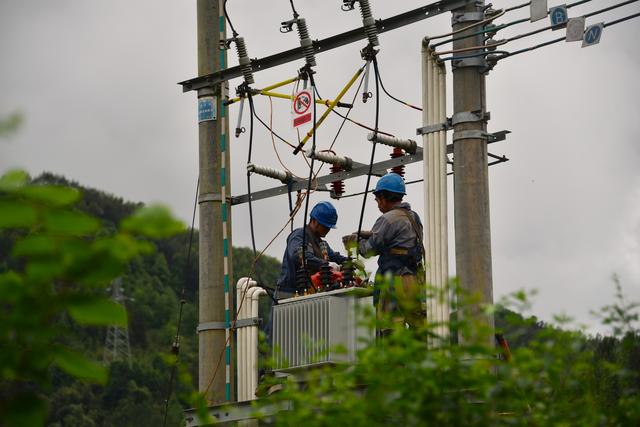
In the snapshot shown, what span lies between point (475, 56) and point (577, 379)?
5.90 m

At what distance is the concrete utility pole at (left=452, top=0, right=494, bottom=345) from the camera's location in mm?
10812

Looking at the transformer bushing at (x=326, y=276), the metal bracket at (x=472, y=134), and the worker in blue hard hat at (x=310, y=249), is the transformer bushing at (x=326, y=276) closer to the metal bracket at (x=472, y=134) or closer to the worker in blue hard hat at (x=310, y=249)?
the worker in blue hard hat at (x=310, y=249)

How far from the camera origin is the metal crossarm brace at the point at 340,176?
13.1 metres

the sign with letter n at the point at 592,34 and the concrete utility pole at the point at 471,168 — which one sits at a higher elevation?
the sign with letter n at the point at 592,34

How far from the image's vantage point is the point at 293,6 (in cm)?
1340

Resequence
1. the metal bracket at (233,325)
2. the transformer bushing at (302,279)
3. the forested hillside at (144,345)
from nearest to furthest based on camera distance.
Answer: the transformer bushing at (302,279) → the metal bracket at (233,325) → the forested hillside at (144,345)

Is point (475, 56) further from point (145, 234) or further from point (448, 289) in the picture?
point (145, 234)

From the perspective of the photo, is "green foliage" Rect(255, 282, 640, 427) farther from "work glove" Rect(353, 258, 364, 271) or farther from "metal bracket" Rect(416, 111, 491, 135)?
"work glove" Rect(353, 258, 364, 271)

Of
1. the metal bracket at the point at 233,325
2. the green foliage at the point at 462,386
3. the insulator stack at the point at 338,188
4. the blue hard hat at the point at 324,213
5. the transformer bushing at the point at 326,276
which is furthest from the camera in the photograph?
the insulator stack at the point at 338,188

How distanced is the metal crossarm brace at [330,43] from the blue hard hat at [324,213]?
1.47 meters

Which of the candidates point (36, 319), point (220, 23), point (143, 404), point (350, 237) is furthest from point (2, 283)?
point (143, 404)

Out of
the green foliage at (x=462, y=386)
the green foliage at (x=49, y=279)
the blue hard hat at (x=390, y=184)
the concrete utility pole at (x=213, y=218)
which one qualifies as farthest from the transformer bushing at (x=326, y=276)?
the green foliage at (x=49, y=279)

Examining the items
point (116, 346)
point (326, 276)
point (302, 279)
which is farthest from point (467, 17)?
point (116, 346)

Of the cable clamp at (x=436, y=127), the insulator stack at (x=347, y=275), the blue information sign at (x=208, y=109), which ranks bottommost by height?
the insulator stack at (x=347, y=275)
